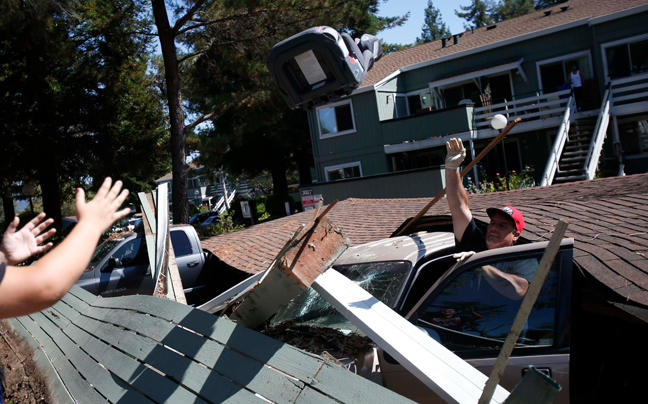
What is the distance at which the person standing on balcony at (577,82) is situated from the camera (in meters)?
18.7

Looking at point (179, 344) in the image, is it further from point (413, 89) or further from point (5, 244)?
point (413, 89)

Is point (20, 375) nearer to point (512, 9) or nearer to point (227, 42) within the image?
point (227, 42)

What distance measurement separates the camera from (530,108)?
1948 cm

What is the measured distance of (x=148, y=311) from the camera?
3227 mm

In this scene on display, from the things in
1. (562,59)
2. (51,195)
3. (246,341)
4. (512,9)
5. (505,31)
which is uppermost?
(512,9)

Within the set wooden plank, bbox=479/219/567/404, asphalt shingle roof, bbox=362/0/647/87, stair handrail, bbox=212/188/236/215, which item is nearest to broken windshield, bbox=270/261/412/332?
→ wooden plank, bbox=479/219/567/404

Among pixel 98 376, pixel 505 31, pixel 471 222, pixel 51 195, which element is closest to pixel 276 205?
pixel 51 195

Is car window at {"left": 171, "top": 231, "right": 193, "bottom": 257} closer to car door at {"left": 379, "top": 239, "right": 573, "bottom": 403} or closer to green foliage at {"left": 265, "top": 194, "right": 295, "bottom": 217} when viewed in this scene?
car door at {"left": 379, "top": 239, "right": 573, "bottom": 403}

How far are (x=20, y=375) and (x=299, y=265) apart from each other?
2.90m

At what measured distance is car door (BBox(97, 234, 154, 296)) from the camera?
8781 millimetres

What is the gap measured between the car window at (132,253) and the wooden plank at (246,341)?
20.8ft

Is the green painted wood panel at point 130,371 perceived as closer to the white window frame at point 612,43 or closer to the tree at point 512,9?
the white window frame at point 612,43

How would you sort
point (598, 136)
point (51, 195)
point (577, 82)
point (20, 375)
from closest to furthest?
point (20, 375)
point (598, 136)
point (577, 82)
point (51, 195)

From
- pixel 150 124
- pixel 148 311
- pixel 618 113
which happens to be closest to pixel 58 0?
pixel 150 124
